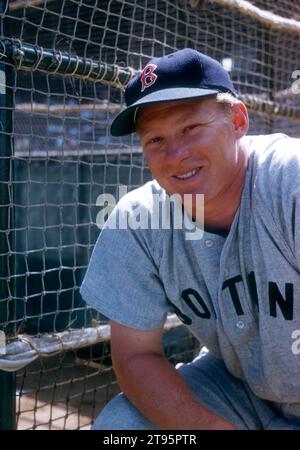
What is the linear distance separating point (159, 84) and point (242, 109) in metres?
0.24

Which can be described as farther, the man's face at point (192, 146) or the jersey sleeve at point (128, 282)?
the jersey sleeve at point (128, 282)

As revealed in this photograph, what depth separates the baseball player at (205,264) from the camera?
156 centimetres

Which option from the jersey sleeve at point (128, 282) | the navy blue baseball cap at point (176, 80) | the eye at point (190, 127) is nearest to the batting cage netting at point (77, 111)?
the jersey sleeve at point (128, 282)

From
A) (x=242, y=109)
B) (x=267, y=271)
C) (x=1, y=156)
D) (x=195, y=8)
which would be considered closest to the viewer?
(x=267, y=271)

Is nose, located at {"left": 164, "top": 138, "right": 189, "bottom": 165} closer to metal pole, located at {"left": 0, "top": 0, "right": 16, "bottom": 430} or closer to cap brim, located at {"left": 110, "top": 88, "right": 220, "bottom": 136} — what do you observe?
cap brim, located at {"left": 110, "top": 88, "right": 220, "bottom": 136}

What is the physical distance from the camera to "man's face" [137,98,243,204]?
5.14 feet

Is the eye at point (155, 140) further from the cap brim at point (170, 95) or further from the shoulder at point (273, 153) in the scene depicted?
the shoulder at point (273, 153)

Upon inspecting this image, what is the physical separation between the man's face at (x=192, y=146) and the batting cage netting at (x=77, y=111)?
47 cm

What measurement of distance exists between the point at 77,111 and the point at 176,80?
1521mm

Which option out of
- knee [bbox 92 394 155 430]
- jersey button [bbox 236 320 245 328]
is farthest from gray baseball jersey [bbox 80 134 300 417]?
knee [bbox 92 394 155 430]

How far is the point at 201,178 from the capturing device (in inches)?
61.9

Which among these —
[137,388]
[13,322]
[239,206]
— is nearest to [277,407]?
[137,388]

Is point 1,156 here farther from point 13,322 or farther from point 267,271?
point 267,271

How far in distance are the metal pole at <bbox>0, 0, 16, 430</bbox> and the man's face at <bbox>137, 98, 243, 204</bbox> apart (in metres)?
0.45
